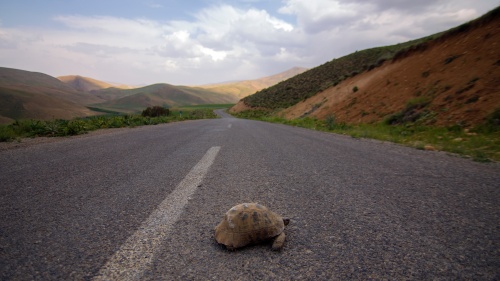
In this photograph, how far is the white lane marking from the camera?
1405mm

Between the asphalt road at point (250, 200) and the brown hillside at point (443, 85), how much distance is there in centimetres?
696

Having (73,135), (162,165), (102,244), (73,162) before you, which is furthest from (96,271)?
(73,135)

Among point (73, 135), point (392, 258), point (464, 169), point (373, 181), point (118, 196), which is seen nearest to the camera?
point (392, 258)

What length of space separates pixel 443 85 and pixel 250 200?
1319 centimetres

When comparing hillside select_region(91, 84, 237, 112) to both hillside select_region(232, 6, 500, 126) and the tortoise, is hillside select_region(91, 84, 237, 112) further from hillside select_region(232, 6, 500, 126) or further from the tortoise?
the tortoise

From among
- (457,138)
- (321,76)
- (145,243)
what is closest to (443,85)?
(457,138)

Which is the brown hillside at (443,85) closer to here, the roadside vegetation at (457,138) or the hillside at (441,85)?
the hillside at (441,85)

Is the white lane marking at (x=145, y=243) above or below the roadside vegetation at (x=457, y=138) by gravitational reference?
below

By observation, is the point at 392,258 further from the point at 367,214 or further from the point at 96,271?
the point at 96,271

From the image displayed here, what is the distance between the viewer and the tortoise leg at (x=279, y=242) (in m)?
1.66

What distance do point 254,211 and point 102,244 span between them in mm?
1112

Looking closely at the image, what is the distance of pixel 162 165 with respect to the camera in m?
4.18

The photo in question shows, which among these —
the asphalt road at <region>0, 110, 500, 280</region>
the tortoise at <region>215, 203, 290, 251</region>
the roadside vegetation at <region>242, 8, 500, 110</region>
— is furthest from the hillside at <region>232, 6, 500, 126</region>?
the roadside vegetation at <region>242, 8, 500, 110</region>

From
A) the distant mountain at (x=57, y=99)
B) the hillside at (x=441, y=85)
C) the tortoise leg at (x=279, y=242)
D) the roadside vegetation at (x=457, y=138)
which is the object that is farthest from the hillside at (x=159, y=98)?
the tortoise leg at (x=279, y=242)
